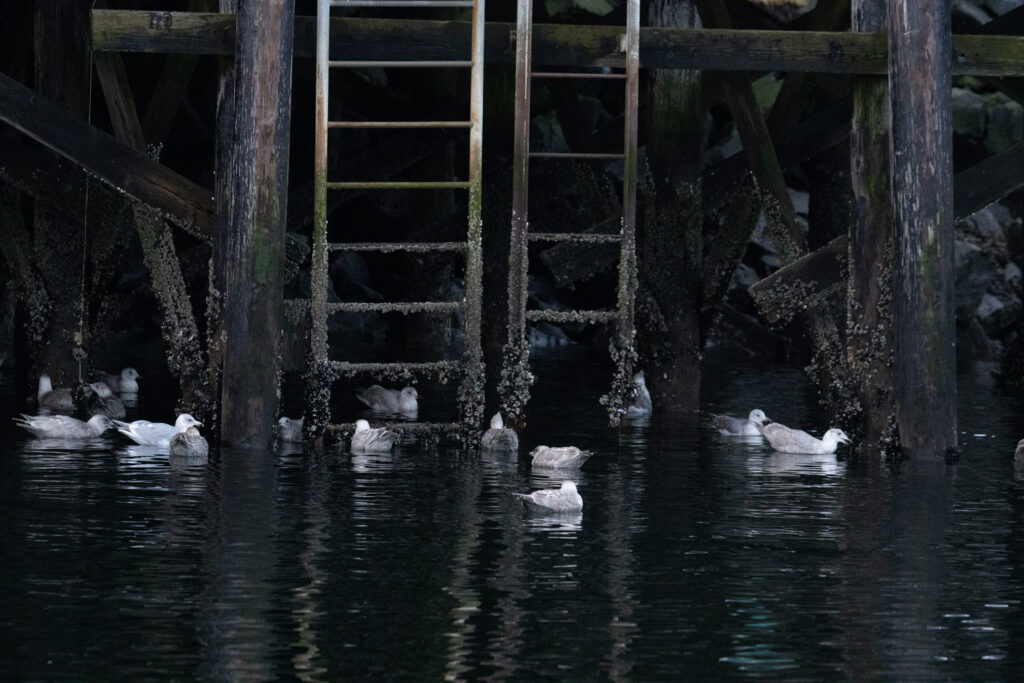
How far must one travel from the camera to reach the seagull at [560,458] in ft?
38.1

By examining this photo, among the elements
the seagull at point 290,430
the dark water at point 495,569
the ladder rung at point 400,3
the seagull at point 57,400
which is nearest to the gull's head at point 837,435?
the dark water at point 495,569

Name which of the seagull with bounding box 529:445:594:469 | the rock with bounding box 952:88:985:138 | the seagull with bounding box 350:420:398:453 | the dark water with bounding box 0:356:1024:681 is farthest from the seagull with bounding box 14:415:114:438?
the rock with bounding box 952:88:985:138

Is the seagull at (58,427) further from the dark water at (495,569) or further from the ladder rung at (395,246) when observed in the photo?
the ladder rung at (395,246)

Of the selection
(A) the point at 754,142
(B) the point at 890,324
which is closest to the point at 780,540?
(B) the point at 890,324

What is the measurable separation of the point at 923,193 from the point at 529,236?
2352 mm

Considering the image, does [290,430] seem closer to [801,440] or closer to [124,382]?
[801,440]

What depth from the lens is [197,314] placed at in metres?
20.8

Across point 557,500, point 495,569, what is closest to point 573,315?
point 557,500

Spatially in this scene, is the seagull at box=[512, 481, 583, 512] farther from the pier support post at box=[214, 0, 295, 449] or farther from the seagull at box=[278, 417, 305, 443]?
the seagull at box=[278, 417, 305, 443]

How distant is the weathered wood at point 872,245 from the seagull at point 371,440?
9.43 ft

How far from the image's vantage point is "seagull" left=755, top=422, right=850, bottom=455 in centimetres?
1253

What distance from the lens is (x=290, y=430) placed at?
12391mm

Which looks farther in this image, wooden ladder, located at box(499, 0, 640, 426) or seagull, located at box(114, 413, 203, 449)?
seagull, located at box(114, 413, 203, 449)

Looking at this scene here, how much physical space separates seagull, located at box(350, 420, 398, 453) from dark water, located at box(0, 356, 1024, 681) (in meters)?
0.25
